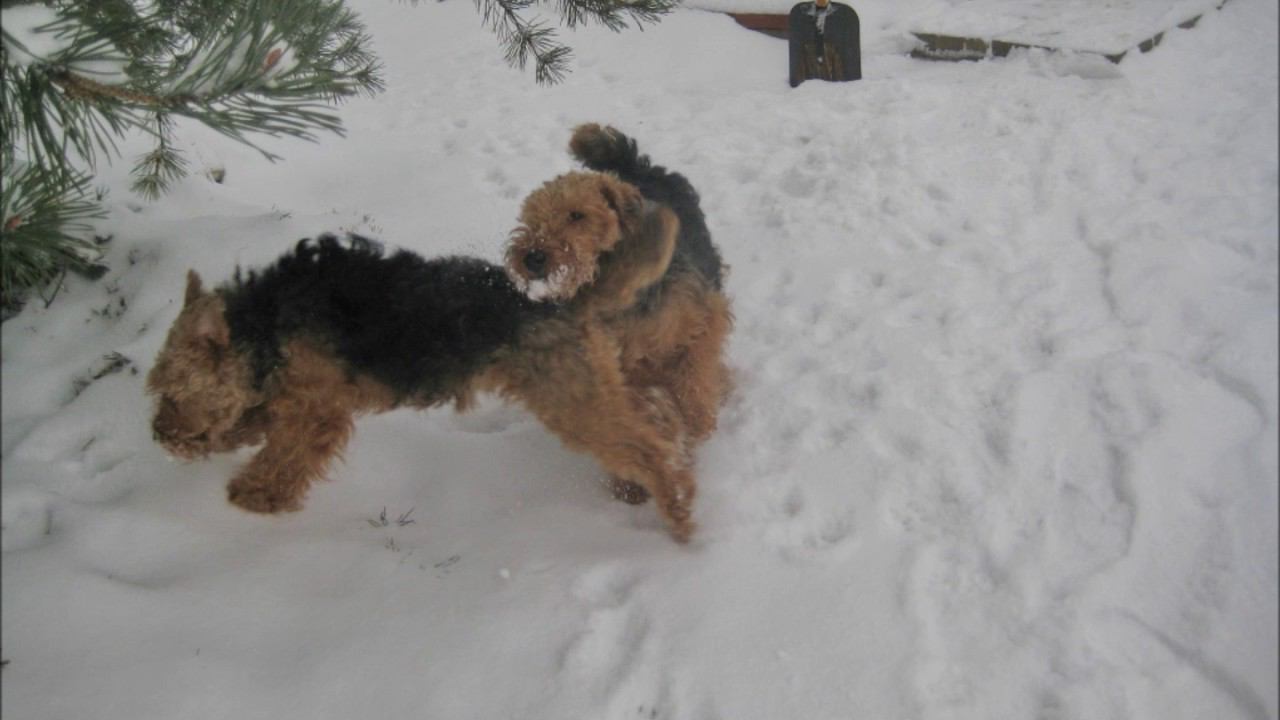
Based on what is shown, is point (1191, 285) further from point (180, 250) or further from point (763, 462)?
point (180, 250)

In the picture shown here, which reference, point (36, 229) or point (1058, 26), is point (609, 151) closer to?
point (36, 229)

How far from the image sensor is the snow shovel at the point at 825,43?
6.00 meters

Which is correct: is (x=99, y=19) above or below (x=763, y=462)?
above

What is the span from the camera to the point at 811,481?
292 centimetres

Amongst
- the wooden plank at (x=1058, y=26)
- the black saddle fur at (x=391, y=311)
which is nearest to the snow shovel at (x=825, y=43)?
A: the wooden plank at (x=1058, y=26)

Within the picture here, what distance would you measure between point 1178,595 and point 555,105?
5110 mm

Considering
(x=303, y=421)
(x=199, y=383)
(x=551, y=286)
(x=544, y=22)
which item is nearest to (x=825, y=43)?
(x=544, y=22)

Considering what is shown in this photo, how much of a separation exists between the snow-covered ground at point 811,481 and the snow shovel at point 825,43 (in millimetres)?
1796

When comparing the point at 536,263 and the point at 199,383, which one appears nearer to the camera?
the point at 199,383

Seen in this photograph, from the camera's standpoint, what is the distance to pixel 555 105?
5.77 m

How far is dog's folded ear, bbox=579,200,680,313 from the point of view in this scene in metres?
2.58

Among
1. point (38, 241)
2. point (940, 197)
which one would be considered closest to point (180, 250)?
point (38, 241)

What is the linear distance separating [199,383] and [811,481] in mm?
2111

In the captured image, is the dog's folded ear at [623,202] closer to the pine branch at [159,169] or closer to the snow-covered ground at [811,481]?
the snow-covered ground at [811,481]
